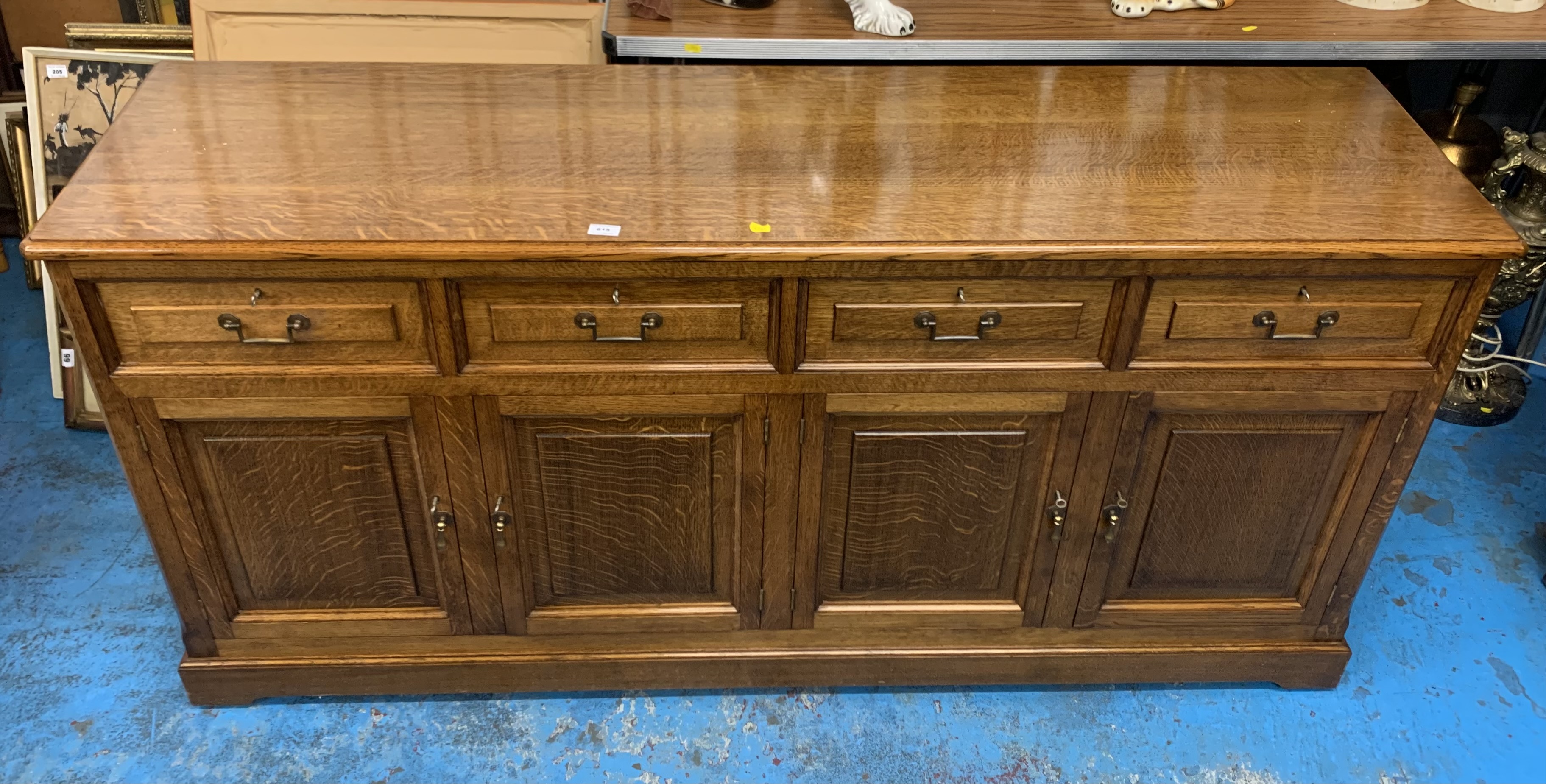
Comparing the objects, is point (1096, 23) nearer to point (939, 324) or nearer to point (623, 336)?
point (939, 324)

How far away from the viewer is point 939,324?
1.58m

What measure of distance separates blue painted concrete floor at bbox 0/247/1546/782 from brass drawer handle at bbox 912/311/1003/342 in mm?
751

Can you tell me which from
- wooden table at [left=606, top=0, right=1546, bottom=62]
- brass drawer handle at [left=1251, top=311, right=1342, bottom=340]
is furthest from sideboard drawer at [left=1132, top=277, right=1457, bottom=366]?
wooden table at [left=606, top=0, right=1546, bottom=62]

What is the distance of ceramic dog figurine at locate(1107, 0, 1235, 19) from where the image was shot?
228 cm

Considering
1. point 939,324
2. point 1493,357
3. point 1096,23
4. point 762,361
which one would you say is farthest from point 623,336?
point 1493,357

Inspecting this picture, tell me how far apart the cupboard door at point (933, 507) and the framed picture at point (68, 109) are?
166 centimetres

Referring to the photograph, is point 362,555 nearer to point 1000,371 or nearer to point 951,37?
point 1000,371

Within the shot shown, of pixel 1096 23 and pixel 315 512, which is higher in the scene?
pixel 1096 23

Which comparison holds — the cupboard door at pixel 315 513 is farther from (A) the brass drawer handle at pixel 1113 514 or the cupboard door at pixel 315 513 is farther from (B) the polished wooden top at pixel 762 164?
(A) the brass drawer handle at pixel 1113 514

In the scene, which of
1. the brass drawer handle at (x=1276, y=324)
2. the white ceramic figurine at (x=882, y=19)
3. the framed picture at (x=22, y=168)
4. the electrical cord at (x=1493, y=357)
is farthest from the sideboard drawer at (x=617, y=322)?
the electrical cord at (x=1493, y=357)

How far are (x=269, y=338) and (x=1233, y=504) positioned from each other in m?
1.42

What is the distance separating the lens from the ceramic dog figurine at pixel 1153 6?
2279mm

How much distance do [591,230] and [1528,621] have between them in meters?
1.87

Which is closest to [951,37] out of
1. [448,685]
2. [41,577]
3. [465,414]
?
[465,414]
